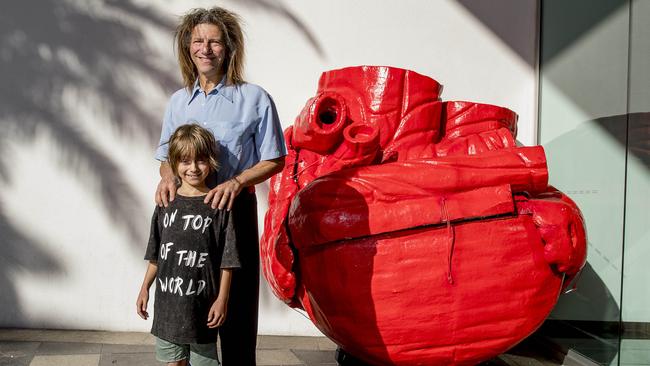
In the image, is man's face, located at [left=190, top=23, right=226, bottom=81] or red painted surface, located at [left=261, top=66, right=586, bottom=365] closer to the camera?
man's face, located at [left=190, top=23, right=226, bottom=81]

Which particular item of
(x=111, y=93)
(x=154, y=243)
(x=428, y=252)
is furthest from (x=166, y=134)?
(x=111, y=93)

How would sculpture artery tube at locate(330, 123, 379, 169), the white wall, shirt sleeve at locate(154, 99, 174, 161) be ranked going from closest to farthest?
shirt sleeve at locate(154, 99, 174, 161), sculpture artery tube at locate(330, 123, 379, 169), the white wall

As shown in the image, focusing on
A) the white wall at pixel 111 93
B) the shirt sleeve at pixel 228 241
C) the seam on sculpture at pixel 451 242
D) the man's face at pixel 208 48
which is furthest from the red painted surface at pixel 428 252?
the white wall at pixel 111 93

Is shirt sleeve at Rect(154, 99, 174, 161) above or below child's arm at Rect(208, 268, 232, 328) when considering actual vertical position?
above

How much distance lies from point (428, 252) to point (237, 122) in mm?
→ 844

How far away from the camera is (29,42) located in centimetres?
439

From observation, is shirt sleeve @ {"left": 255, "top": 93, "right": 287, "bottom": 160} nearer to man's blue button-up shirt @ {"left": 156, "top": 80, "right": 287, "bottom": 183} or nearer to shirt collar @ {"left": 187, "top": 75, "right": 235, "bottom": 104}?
man's blue button-up shirt @ {"left": 156, "top": 80, "right": 287, "bottom": 183}

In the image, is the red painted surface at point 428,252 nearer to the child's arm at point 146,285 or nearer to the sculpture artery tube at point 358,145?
the sculpture artery tube at point 358,145

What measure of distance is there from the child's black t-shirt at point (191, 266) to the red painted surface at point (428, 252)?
18.1 inches

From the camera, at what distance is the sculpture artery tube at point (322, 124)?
2.87 meters

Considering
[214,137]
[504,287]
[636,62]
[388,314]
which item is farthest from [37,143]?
[636,62]

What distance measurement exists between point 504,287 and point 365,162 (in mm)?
719

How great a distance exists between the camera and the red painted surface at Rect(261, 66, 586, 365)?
8.62 feet

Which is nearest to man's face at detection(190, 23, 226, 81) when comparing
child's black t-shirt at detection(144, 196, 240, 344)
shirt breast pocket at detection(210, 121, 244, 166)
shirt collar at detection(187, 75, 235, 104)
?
shirt collar at detection(187, 75, 235, 104)
